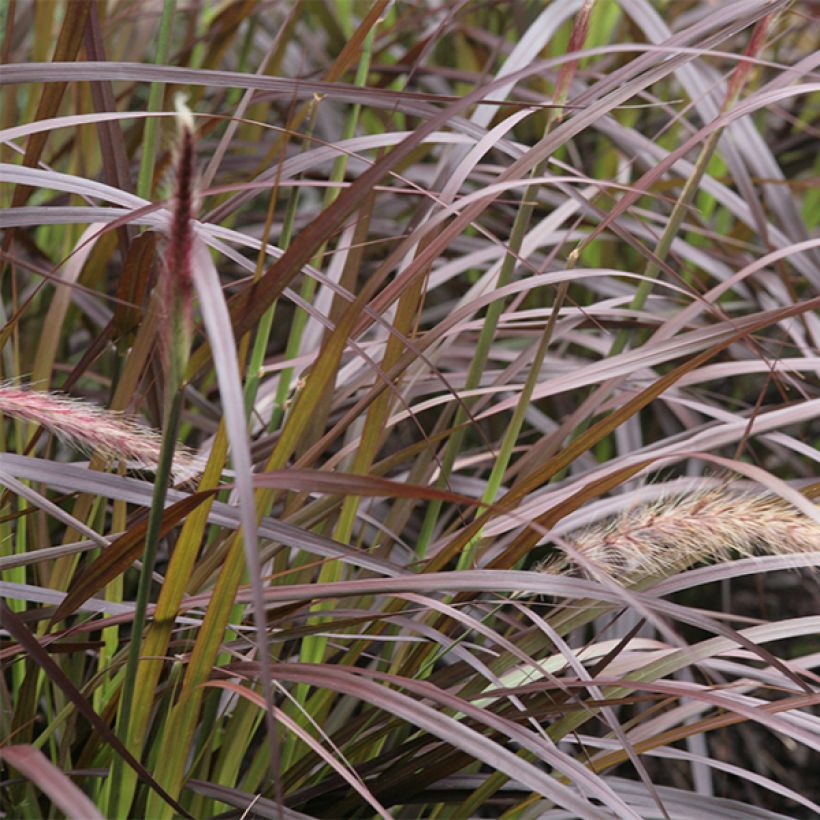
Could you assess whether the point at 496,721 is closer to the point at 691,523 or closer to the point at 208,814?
the point at 691,523

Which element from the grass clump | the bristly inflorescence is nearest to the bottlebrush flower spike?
the grass clump

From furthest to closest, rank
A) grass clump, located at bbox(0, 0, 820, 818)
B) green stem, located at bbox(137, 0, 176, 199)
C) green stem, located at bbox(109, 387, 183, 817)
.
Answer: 1. green stem, located at bbox(137, 0, 176, 199)
2. grass clump, located at bbox(0, 0, 820, 818)
3. green stem, located at bbox(109, 387, 183, 817)

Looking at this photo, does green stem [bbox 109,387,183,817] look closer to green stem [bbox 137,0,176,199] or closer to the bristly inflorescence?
the bristly inflorescence

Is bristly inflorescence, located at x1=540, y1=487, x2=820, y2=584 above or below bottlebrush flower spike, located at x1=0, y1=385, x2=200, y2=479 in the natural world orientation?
below

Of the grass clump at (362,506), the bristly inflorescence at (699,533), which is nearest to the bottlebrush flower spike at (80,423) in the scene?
the grass clump at (362,506)

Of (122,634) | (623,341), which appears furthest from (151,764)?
(623,341)

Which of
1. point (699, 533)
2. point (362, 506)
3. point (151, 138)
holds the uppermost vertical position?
point (151, 138)

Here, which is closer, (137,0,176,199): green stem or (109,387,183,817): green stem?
(109,387,183,817): green stem

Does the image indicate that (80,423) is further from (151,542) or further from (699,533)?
(699,533)

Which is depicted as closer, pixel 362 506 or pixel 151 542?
pixel 151 542

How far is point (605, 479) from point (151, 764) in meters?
0.37

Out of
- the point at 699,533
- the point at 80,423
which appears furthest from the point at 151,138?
the point at 699,533

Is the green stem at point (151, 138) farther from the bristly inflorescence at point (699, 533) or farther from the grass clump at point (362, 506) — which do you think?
the bristly inflorescence at point (699, 533)

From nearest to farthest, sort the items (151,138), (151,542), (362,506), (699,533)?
(151,542)
(699,533)
(151,138)
(362,506)
